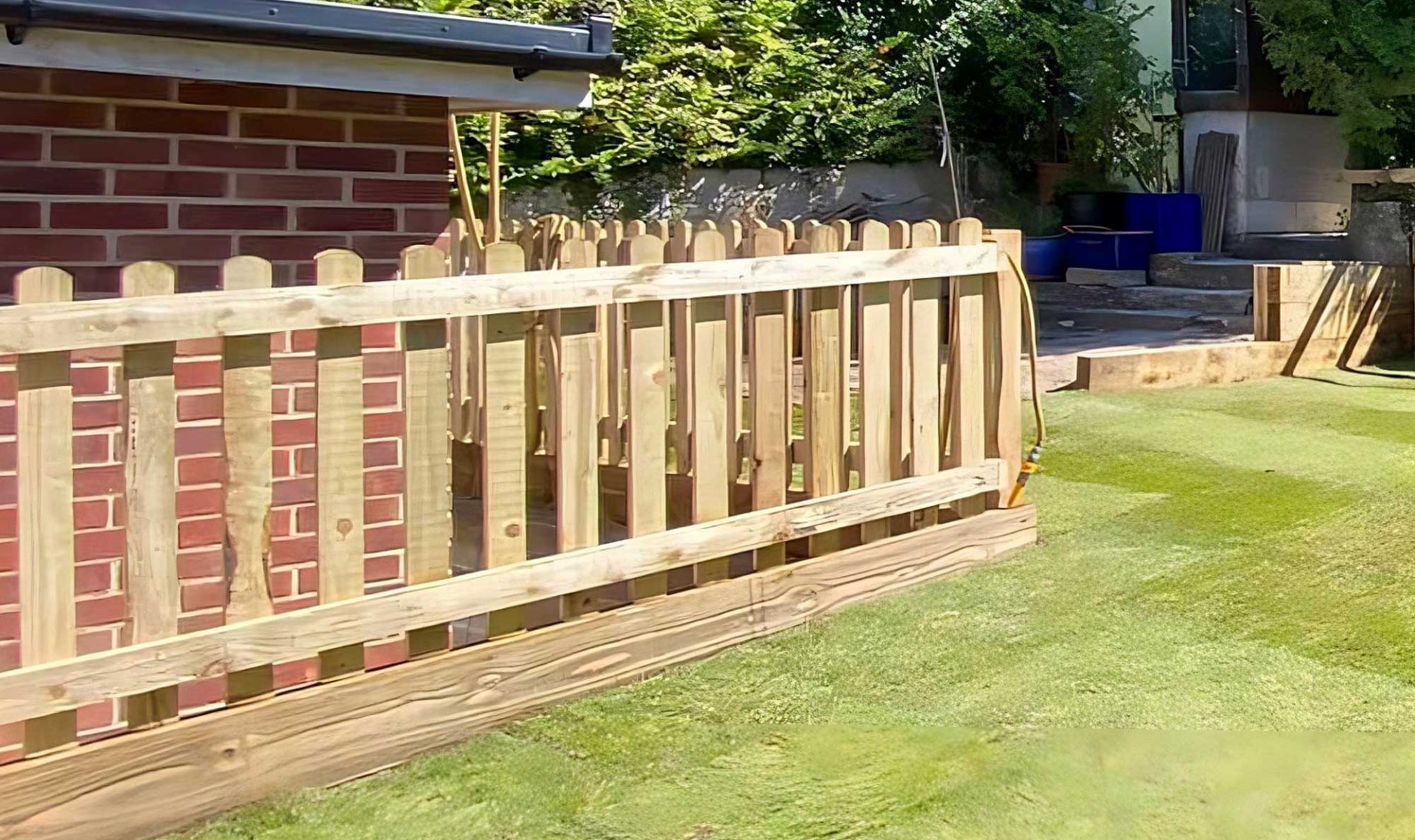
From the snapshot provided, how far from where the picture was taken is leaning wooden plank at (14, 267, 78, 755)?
2.87 metres

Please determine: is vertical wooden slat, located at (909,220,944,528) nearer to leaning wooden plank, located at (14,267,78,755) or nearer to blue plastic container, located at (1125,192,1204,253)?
leaning wooden plank, located at (14,267,78,755)

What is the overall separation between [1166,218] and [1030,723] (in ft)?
46.9

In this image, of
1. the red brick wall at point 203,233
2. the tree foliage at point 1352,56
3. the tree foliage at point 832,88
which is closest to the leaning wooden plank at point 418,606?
the red brick wall at point 203,233

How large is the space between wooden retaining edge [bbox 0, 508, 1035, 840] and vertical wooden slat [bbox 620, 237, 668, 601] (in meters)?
0.19

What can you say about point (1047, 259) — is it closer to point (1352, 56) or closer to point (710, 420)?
point (1352, 56)

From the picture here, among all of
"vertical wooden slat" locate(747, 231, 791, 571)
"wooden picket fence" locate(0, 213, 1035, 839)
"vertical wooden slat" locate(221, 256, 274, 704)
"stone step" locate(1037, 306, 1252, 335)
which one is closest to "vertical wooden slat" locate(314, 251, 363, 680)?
"wooden picket fence" locate(0, 213, 1035, 839)

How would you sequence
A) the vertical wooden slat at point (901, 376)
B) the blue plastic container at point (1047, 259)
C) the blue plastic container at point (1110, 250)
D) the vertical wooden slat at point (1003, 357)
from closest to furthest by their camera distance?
the vertical wooden slat at point (901, 376), the vertical wooden slat at point (1003, 357), the blue plastic container at point (1110, 250), the blue plastic container at point (1047, 259)

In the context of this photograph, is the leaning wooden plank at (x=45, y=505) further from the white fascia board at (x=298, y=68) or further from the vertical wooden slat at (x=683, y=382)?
the vertical wooden slat at (x=683, y=382)

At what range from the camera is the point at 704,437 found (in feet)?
14.1

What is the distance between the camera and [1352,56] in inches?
540

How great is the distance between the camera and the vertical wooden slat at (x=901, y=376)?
4859 millimetres

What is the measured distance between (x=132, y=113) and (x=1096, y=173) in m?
15.3

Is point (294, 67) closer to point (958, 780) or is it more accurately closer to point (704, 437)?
point (704, 437)

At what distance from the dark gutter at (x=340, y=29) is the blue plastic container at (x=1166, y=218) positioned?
13.7 meters
